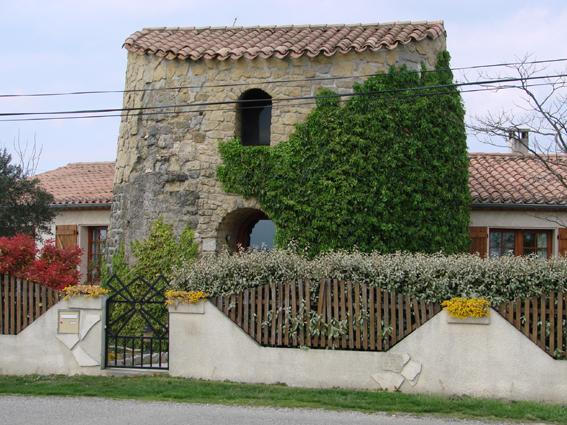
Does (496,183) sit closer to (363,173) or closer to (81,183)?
(363,173)

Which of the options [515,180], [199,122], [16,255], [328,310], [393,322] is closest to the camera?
[393,322]

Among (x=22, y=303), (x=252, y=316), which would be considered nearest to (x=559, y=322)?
(x=252, y=316)

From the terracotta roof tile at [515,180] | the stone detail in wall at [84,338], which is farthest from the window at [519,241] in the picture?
the stone detail in wall at [84,338]

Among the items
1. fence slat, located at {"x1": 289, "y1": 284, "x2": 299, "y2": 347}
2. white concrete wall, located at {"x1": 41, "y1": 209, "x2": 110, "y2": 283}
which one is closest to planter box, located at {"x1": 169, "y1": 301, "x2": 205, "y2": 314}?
fence slat, located at {"x1": 289, "y1": 284, "x2": 299, "y2": 347}

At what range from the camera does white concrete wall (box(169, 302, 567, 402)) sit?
36.3 ft

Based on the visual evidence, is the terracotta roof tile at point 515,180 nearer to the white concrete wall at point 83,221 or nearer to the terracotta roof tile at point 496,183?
the terracotta roof tile at point 496,183

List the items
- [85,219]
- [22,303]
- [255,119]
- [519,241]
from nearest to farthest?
[22,303], [255,119], [519,241], [85,219]

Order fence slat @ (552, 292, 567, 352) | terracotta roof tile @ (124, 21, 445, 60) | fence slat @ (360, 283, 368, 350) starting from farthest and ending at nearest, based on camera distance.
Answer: terracotta roof tile @ (124, 21, 445, 60)
fence slat @ (360, 283, 368, 350)
fence slat @ (552, 292, 567, 352)

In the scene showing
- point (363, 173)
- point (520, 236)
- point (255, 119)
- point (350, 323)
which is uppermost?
point (255, 119)

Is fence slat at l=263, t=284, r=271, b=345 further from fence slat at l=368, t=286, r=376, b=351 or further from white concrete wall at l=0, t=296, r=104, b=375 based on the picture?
white concrete wall at l=0, t=296, r=104, b=375

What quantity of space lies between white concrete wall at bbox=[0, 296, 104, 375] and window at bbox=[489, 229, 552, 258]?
406 inches

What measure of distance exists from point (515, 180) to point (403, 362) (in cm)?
954

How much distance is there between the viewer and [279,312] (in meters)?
12.1

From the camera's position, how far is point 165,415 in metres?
9.72
